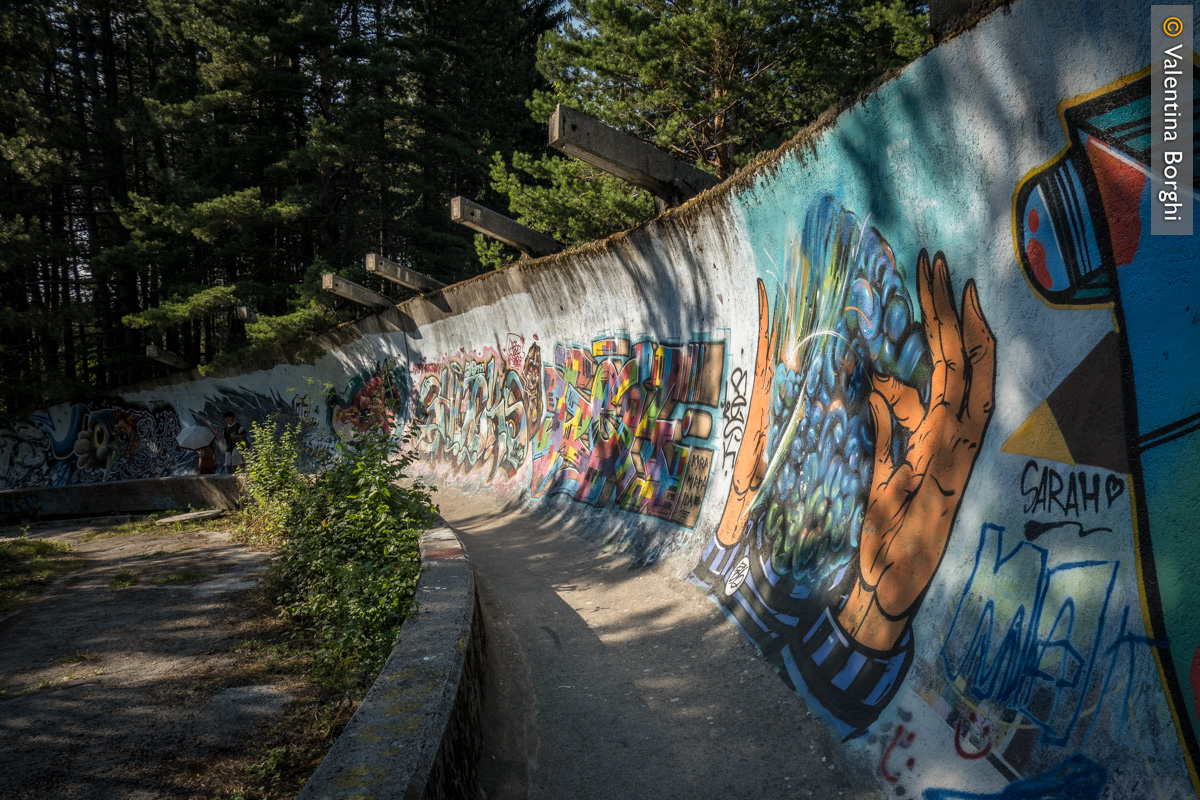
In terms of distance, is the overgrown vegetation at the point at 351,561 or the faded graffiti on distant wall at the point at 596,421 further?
the faded graffiti on distant wall at the point at 596,421

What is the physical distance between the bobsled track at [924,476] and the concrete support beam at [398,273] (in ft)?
25.2

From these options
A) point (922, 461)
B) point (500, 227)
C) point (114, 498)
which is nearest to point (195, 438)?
point (114, 498)

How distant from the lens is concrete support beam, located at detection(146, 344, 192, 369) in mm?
20125

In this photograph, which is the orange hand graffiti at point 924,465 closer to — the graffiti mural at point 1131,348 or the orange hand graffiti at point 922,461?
the orange hand graffiti at point 922,461

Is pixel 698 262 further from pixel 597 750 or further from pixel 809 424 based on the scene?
pixel 597 750

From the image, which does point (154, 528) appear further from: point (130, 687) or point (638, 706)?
point (638, 706)

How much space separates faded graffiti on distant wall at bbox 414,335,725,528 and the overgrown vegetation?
1058 millimetres

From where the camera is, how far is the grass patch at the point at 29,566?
6858 mm

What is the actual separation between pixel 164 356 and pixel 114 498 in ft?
26.3

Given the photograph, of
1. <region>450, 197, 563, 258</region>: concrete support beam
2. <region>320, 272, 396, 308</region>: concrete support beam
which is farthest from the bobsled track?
<region>320, 272, 396, 308</region>: concrete support beam

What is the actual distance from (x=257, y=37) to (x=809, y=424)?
18225mm

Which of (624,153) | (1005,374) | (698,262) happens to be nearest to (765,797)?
(1005,374)

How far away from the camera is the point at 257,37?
1684cm

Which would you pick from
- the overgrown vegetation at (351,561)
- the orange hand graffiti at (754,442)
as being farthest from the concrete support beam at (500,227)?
the orange hand graffiti at (754,442)
